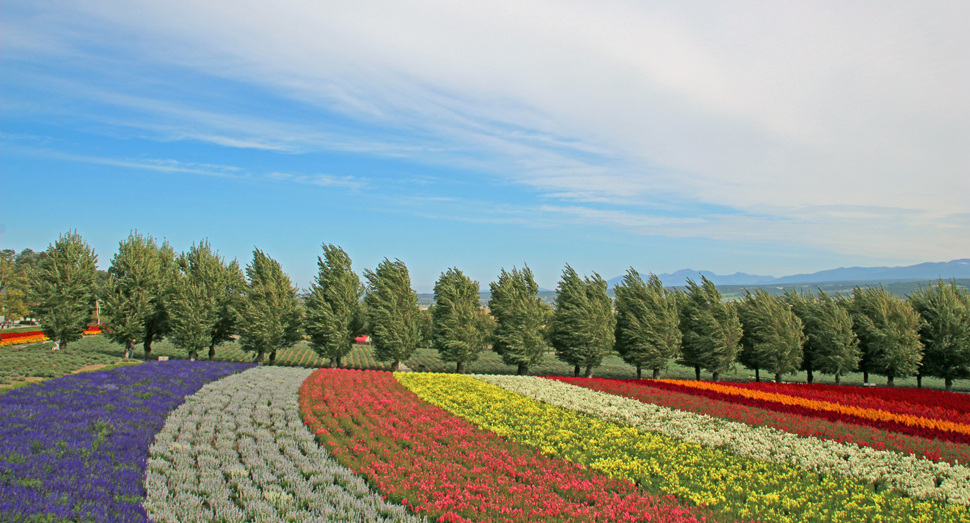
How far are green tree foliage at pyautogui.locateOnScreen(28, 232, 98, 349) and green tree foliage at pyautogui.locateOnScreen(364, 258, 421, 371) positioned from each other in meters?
28.9

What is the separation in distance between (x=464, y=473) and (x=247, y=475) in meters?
5.50

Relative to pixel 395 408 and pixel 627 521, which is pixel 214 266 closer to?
pixel 395 408

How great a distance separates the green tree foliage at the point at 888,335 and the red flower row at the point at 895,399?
57.6ft

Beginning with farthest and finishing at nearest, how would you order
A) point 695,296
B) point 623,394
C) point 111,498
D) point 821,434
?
point 695,296 → point 623,394 → point 821,434 → point 111,498

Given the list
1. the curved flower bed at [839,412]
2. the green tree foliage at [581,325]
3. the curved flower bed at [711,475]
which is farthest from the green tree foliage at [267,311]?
the curved flower bed at [839,412]

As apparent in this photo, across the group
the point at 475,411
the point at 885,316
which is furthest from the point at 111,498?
the point at 885,316

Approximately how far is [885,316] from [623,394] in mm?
36864

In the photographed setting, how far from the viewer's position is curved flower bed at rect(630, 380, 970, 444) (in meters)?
19.9

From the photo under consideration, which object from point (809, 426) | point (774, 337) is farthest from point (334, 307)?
point (774, 337)

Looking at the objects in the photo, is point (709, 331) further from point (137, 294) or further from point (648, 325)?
point (137, 294)

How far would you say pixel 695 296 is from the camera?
50.8 meters

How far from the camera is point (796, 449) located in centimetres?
1648

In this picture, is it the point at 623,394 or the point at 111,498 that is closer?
the point at 111,498

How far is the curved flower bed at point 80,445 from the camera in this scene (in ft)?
30.1
